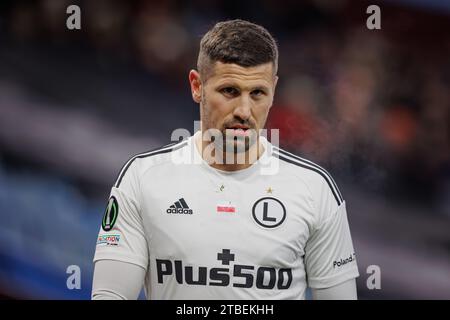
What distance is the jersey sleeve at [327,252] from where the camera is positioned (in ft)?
9.20

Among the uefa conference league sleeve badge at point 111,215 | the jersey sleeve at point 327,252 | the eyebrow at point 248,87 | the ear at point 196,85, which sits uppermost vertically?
the ear at point 196,85

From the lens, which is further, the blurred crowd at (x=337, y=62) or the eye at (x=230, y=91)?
the blurred crowd at (x=337, y=62)

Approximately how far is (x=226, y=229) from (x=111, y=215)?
470 millimetres

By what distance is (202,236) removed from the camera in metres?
2.74

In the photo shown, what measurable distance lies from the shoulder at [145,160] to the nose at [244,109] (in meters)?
0.36

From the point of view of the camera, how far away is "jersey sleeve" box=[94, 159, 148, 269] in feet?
8.92

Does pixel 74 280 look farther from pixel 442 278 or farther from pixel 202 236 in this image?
pixel 442 278

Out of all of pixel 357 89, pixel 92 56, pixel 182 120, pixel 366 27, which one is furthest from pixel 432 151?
pixel 92 56

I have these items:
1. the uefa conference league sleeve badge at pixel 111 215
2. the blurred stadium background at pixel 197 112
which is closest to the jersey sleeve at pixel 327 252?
the uefa conference league sleeve badge at pixel 111 215

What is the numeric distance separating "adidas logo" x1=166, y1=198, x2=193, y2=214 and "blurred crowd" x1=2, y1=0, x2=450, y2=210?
128 cm

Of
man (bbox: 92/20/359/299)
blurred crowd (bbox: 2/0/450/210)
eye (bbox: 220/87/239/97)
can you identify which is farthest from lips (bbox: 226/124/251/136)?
blurred crowd (bbox: 2/0/450/210)

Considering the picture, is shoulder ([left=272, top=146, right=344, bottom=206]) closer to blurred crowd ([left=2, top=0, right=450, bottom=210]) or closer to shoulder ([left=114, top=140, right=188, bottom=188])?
shoulder ([left=114, top=140, right=188, bottom=188])

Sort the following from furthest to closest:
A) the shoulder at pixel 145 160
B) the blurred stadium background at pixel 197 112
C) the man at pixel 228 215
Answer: the blurred stadium background at pixel 197 112 < the shoulder at pixel 145 160 < the man at pixel 228 215

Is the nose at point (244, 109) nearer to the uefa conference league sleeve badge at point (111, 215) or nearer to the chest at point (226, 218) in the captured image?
the chest at point (226, 218)
